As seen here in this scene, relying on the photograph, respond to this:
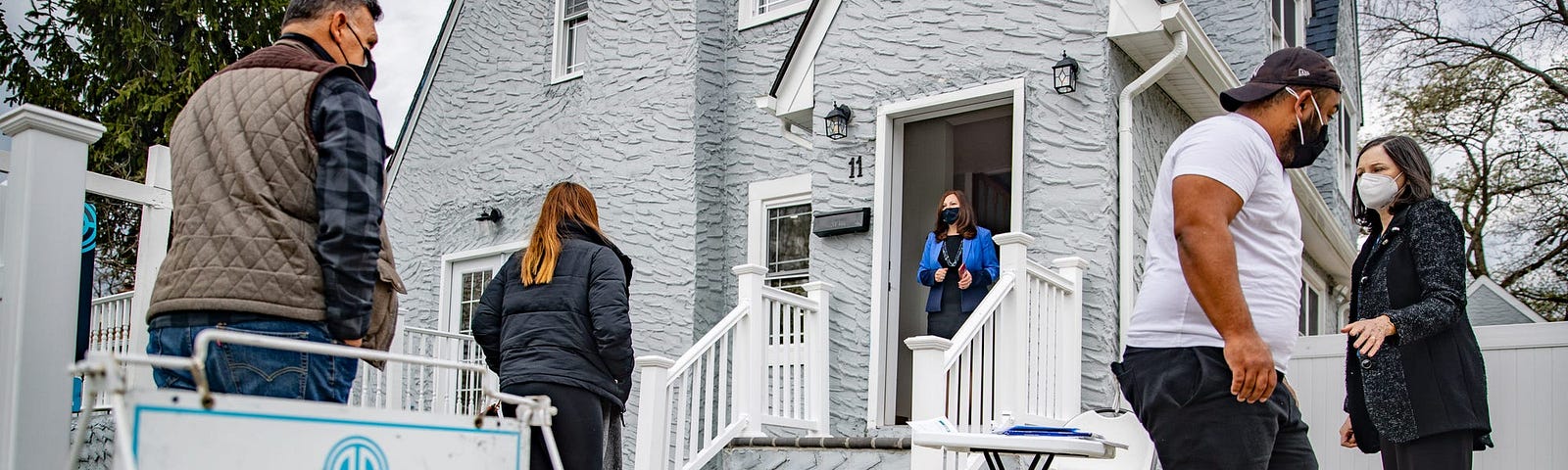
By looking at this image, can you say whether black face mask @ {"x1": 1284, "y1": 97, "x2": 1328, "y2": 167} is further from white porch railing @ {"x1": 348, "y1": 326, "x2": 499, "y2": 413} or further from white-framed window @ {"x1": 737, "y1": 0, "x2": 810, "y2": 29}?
white-framed window @ {"x1": 737, "y1": 0, "x2": 810, "y2": 29}

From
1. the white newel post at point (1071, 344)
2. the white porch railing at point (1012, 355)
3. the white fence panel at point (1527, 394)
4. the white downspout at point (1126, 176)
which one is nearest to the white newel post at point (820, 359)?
the white porch railing at point (1012, 355)

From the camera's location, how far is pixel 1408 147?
3916mm

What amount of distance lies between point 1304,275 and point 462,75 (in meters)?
7.86

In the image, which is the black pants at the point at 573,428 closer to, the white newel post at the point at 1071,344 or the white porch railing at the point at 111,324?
the white newel post at the point at 1071,344

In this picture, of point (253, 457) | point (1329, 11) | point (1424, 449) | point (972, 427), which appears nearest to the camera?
point (253, 457)

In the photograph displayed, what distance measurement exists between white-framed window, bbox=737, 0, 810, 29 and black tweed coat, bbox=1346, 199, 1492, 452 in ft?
19.2

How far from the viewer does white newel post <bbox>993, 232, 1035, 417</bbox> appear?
5.62 meters

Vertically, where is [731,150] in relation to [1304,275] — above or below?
above

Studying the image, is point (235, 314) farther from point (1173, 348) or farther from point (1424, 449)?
point (1424, 449)

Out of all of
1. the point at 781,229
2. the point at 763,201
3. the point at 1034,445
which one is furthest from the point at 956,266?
the point at 1034,445

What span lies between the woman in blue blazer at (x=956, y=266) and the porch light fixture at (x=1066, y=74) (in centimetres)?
79

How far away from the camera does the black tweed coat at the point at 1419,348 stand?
138 inches

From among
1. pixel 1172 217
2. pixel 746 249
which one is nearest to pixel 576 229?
pixel 1172 217

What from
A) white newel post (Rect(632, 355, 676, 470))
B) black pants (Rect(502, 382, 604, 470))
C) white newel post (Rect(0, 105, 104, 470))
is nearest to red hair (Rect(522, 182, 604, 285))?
black pants (Rect(502, 382, 604, 470))
